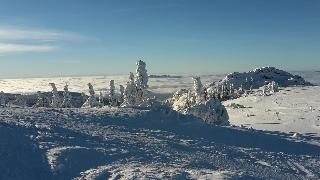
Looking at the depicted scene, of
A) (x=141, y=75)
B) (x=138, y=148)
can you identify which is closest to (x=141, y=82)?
(x=141, y=75)

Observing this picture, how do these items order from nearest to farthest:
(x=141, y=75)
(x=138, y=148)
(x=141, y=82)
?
(x=138, y=148)
(x=141, y=75)
(x=141, y=82)

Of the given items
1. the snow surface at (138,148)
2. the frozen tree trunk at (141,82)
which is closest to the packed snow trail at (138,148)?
the snow surface at (138,148)

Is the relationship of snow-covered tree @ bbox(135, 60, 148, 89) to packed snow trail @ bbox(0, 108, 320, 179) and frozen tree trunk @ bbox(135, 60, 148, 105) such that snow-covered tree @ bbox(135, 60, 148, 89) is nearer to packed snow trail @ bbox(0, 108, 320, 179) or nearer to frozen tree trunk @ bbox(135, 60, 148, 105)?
frozen tree trunk @ bbox(135, 60, 148, 105)

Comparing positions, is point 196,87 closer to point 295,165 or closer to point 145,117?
point 145,117

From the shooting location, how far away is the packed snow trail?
23.9 meters

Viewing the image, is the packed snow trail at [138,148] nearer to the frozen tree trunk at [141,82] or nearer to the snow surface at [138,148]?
the snow surface at [138,148]

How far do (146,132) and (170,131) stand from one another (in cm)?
268

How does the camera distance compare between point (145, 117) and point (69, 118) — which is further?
point (145, 117)

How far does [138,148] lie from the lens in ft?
97.2

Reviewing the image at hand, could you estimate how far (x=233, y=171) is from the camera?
25312 millimetres

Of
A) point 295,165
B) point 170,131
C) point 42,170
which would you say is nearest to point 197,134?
point 170,131

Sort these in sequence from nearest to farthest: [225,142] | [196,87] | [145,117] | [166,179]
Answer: [166,179] < [225,142] < [145,117] < [196,87]

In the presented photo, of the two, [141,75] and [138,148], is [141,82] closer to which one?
[141,75]

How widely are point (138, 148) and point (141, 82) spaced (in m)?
46.0
